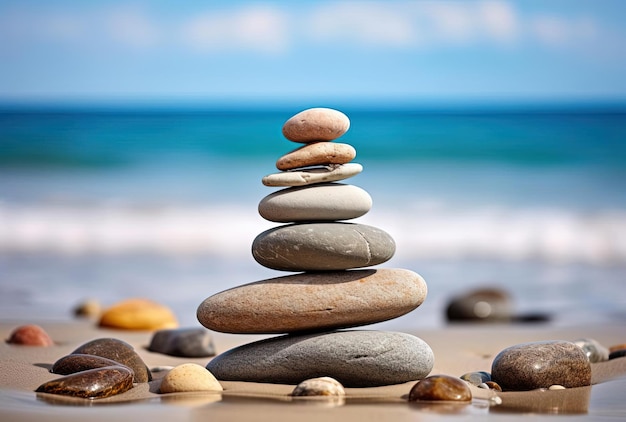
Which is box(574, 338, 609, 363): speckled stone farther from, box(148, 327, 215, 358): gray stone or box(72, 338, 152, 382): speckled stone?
box(72, 338, 152, 382): speckled stone

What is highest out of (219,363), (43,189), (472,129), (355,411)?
(472,129)

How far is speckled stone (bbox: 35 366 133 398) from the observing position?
15.7 ft

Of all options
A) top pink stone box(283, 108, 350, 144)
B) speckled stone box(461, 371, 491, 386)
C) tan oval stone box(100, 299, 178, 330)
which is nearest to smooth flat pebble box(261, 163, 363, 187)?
top pink stone box(283, 108, 350, 144)

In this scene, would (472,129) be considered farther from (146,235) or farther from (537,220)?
(146,235)

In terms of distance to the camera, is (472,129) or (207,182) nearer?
(207,182)

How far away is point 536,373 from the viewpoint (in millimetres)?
5438

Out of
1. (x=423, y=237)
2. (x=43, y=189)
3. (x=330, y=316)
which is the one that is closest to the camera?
(x=330, y=316)

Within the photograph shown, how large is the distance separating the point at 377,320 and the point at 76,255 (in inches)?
344

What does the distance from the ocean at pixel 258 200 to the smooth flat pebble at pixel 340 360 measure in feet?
11.6

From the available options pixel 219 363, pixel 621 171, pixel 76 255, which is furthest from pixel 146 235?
pixel 621 171

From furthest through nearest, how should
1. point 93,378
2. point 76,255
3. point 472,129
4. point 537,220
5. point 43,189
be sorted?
point 472,129, point 43,189, point 537,220, point 76,255, point 93,378

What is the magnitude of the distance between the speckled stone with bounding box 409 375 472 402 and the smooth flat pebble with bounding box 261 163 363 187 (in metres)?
1.40

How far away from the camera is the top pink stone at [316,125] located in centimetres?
559

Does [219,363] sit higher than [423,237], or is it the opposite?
[423,237]
